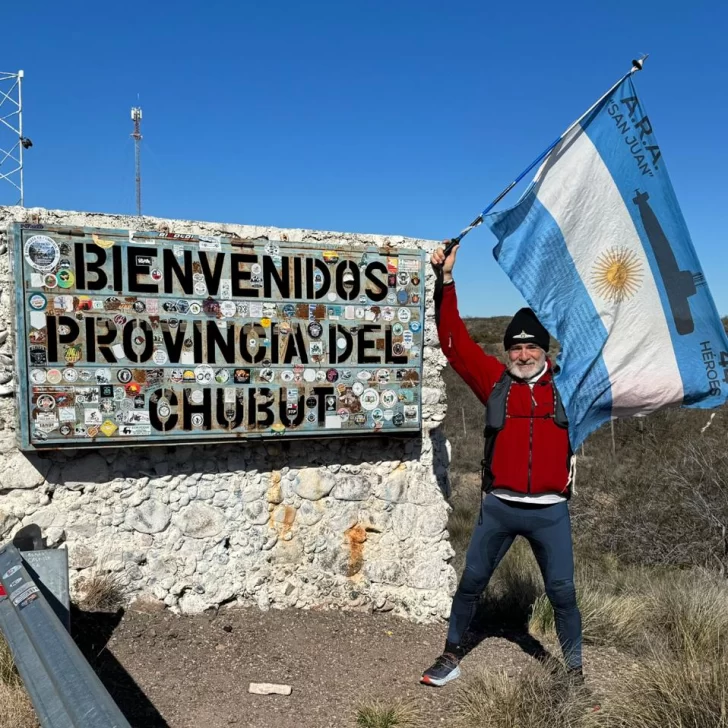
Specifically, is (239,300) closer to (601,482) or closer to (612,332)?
(612,332)

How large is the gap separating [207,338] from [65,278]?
89 cm

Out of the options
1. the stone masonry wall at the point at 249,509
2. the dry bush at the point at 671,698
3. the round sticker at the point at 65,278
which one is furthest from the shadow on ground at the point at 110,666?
the dry bush at the point at 671,698

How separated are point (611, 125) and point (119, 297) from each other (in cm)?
303

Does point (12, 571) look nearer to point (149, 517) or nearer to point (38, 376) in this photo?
point (38, 376)

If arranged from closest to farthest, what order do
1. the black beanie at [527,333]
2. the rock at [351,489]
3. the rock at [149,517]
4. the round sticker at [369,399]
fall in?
the black beanie at [527,333], the rock at [149,517], the round sticker at [369,399], the rock at [351,489]

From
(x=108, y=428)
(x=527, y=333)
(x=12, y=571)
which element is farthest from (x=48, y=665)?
(x=527, y=333)

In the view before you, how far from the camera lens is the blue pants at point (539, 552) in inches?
143

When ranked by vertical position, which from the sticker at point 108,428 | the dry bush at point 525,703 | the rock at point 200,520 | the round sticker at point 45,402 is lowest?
the dry bush at point 525,703

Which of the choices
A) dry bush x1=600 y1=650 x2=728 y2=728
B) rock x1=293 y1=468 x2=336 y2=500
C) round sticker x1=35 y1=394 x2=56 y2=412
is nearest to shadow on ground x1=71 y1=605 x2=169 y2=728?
round sticker x1=35 y1=394 x2=56 y2=412

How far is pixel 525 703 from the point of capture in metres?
3.32

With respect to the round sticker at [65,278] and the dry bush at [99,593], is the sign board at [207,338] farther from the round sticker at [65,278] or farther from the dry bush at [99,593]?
the dry bush at [99,593]

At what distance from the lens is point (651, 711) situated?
10.3ft

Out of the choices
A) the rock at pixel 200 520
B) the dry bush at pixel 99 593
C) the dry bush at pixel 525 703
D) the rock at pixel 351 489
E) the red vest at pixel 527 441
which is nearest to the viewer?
the dry bush at pixel 525 703

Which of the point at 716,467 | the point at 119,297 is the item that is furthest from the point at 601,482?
the point at 119,297
